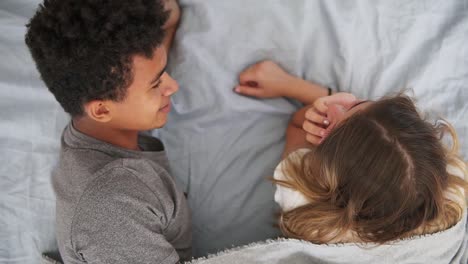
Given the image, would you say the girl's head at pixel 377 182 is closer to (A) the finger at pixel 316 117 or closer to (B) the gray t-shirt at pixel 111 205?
(A) the finger at pixel 316 117

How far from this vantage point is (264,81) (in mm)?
962

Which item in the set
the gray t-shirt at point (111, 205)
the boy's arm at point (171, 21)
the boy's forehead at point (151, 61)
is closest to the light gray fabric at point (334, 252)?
the gray t-shirt at point (111, 205)

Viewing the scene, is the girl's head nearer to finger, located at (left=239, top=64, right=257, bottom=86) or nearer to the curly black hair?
finger, located at (left=239, top=64, right=257, bottom=86)

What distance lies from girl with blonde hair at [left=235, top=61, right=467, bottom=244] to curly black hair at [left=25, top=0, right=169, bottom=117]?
1.17 ft

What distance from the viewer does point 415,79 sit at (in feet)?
3.10

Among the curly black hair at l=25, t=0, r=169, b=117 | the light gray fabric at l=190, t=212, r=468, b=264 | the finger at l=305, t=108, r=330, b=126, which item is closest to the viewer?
the curly black hair at l=25, t=0, r=169, b=117

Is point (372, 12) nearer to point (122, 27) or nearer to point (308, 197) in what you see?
point (308, 197)

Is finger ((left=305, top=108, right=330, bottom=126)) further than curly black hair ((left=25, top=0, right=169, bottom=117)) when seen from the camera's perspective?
Yes

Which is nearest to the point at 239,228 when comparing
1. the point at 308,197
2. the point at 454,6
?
the point at 308,197

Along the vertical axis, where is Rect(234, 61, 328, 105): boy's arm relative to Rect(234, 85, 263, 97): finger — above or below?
above

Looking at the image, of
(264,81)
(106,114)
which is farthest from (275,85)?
A: (106,114)

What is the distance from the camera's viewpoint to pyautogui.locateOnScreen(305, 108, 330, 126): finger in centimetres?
90

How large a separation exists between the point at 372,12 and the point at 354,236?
0.49 metres

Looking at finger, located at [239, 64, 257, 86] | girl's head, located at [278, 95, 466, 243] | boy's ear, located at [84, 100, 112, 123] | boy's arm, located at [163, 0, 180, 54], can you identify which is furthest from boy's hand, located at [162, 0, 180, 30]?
girl's head, located at [278, 95, 466, 243]
